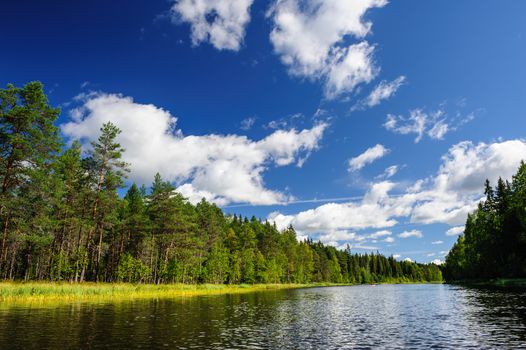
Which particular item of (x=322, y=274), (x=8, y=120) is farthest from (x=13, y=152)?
(x=322, y=274)

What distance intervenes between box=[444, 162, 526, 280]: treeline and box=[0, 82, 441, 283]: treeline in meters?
63.3

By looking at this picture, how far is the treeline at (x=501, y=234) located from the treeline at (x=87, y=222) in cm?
6328

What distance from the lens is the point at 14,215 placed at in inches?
1781

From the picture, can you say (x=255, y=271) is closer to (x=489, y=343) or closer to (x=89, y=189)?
(x=89, y=189)

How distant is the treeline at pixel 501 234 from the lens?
7550cm

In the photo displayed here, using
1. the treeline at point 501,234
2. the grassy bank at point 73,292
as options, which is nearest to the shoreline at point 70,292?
the grassy bank at point 73,292

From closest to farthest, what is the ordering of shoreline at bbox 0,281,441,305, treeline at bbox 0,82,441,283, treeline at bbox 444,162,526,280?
shoreline at bbox 0,281,441,305 → treeline at bbox 0,82,441,283 → treeline at bbox 444,162,526,280

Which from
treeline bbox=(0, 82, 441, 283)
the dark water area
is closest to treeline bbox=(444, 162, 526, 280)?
the dark water area

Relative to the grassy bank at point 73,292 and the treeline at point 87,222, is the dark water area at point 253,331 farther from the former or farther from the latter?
the treeline at point 87,222

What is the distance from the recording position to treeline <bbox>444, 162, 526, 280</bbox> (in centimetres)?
7550

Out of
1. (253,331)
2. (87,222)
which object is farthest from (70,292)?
(253,331)

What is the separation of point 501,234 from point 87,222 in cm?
8414

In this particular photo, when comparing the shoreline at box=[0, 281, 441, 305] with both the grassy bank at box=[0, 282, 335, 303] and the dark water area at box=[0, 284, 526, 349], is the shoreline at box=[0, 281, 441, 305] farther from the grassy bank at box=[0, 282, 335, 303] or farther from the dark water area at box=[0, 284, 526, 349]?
the dark water area at box=[0, 284, 526, 349]

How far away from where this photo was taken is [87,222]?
190 ft
